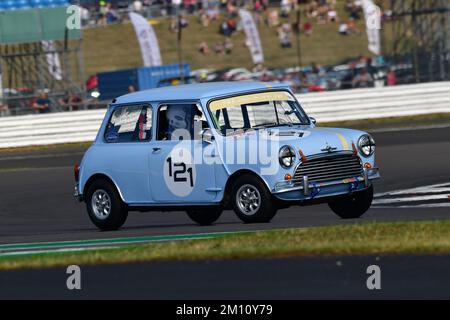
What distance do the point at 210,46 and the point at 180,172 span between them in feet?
129

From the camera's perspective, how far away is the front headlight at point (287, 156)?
35.2ft

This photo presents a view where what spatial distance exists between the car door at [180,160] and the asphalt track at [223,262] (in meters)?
0.39

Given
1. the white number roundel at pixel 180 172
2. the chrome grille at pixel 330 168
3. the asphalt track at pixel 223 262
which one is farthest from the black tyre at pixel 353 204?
the white number roundel at pixel 180 172

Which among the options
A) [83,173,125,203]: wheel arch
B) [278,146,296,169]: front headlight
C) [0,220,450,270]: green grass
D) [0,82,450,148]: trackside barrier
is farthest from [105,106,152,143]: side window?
[0,82,450,148]: trackside barrier

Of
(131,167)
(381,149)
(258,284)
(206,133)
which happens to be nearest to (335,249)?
(258,284)

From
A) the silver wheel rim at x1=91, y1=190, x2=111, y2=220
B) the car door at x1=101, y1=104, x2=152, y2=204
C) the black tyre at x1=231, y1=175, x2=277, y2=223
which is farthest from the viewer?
the silver wheel rim at x1=91, y1=190, x2=111, y2=220

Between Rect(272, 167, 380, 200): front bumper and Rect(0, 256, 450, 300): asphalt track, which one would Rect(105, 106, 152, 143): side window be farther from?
Rect(0, 256, 450, 300): asphalt track

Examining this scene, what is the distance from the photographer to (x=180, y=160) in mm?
11516

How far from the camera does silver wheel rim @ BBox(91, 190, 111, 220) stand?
12.2m

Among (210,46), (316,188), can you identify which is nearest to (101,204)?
(316,188)

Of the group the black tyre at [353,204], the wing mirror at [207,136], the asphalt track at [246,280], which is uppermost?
the wing mirror at [207,136]

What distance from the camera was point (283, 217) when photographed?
12.5 m

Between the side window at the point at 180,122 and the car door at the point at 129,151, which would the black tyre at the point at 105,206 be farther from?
the side window at the point at 180,122

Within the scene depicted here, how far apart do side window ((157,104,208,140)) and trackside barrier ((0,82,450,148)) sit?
15420 millimetres
